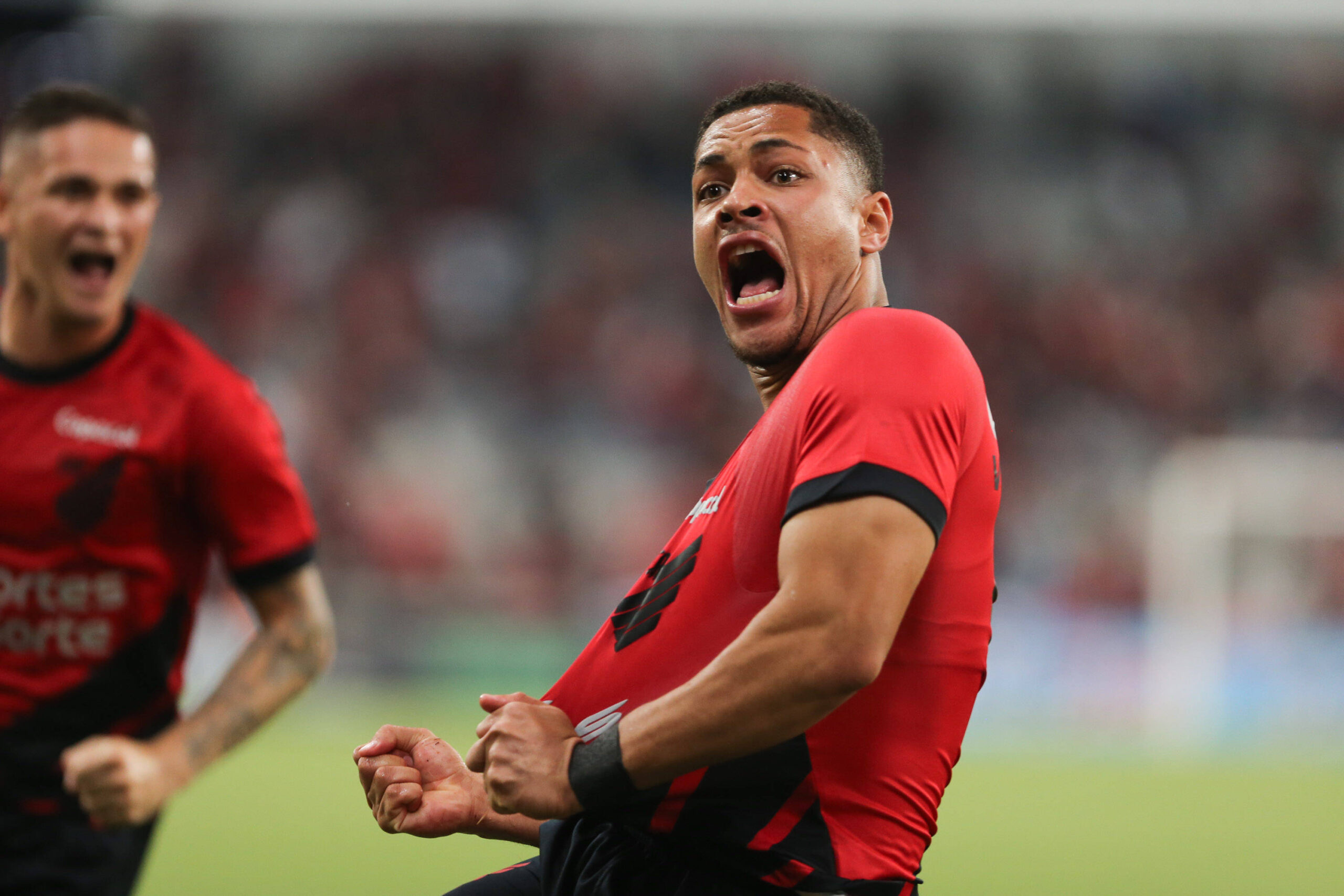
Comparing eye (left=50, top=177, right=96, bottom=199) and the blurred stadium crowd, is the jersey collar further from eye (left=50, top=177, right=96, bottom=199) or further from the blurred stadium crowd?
the blurred stadium crowd

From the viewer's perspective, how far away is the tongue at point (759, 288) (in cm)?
289

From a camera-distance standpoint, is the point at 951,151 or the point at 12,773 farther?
the point at 951,151

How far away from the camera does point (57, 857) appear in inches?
134

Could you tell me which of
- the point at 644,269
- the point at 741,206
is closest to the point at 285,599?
the point at 741,206

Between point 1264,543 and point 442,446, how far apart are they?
27.6ft

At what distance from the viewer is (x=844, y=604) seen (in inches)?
80.6

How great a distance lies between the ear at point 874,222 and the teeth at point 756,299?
0.21 meters

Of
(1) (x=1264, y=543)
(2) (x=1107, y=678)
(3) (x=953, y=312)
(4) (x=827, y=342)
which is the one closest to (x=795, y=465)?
(4) (x=827, y=342)

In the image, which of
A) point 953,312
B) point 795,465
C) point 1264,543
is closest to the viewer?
point 795,465

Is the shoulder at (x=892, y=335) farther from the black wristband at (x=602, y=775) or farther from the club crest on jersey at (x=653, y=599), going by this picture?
the black wristband at (x=602, y=775)

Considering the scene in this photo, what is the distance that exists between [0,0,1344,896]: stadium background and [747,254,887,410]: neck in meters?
7.98

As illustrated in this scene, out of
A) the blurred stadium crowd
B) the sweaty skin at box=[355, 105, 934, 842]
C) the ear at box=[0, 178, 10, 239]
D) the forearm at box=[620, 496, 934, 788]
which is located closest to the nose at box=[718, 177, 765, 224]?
the sweaty skin at box=[355, 105, 934, 842]

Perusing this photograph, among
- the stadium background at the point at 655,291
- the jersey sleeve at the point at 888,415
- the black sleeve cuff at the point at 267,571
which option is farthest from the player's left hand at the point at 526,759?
the stadium background at the point at 655,291

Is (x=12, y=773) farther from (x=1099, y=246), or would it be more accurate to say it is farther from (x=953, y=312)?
(x=1099, y=246)
